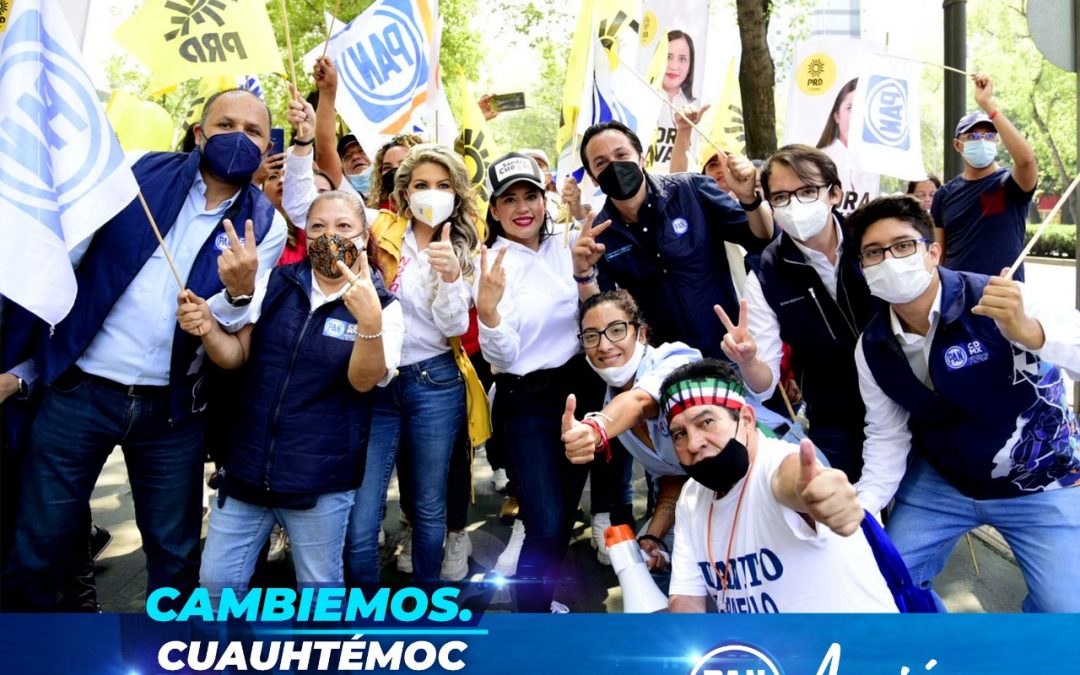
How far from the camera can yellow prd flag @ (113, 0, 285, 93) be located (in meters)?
3.66

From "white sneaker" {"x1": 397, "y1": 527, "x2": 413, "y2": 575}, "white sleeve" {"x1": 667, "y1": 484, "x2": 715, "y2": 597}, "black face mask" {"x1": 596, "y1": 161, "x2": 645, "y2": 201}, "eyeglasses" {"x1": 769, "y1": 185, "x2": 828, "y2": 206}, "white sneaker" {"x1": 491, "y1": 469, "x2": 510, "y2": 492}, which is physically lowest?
"white sneaker" {"x1": 491, "y1": 469, "x2": 510, "y2": 492}

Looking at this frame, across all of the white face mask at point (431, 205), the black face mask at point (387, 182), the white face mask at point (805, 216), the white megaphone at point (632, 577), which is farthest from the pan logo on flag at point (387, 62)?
the white megaphone at point (632, 577)

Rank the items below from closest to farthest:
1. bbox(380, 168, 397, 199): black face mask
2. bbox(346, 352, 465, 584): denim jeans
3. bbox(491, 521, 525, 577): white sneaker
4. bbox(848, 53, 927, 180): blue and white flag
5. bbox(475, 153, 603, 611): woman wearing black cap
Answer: bbox(346, 352, 465, 584): denim jeans
bbox(475, 153, 603, 611): woman wearing black cap
bbox(491, 521, 525, 577): white sneaker
bbox(380, 168, 397, 199): black face mask
bbox(848, 53, 927, 180): blue and white flag

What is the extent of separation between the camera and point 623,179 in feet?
12.4

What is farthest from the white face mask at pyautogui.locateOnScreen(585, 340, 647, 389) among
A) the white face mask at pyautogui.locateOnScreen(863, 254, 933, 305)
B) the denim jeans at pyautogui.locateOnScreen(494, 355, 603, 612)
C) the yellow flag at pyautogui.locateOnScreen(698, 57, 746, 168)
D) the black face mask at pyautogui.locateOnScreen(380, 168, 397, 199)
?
the yellow flag at pyautogui.locateOnScreen(698, 57, 746, 168)

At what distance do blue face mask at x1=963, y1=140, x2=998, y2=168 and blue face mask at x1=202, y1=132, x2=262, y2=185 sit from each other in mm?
4157

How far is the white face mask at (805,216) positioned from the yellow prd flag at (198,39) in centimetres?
231

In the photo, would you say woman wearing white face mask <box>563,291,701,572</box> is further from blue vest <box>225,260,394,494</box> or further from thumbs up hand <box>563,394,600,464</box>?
blue vest <box>225,260,394,494</box>

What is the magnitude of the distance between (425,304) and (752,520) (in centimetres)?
168

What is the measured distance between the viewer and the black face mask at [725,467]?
8.07 feet

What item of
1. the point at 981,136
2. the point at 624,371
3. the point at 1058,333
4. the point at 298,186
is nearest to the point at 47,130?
the point at 298,186

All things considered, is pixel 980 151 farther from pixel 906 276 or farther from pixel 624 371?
pixel 624 371

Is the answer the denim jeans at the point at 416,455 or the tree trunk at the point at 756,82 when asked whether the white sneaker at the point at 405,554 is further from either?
the tree trunk at the point at 756,82

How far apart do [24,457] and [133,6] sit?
15.3 meters
